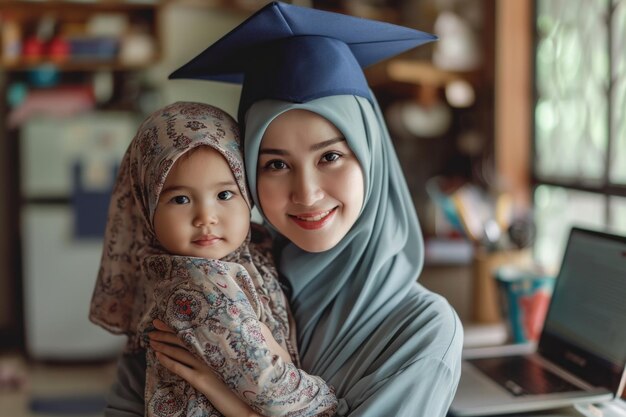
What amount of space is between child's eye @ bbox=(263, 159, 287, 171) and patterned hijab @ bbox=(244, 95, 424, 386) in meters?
0.03

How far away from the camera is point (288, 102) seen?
1180 mm

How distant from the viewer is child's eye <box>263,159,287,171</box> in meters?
1.22

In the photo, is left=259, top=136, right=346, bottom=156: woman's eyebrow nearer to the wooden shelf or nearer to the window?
the window

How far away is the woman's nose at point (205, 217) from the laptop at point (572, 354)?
659 mm

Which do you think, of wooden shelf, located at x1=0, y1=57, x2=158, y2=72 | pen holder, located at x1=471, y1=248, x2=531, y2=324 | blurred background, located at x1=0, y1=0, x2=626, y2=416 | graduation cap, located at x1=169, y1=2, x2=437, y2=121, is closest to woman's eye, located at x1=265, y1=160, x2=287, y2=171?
graduation cap, located at x1=169, y1=2, x2=437, y2=121

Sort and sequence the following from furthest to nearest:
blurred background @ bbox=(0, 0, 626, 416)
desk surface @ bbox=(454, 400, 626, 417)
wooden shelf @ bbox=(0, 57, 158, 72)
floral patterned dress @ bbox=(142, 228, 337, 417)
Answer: wooden shelf @ bbox=(0, 57, 158, 72) < blurred background @ bbox=(0, 0, 626, 416) < desk surface @ bbox=(454, 400, 626, 417) < floral patterned dress @ bbox=(142, 228, 337, 417)

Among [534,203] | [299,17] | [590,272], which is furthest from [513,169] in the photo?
[299,17]

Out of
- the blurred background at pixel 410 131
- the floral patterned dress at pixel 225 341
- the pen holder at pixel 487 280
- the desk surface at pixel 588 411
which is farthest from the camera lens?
the blurred background at pixel 410 131

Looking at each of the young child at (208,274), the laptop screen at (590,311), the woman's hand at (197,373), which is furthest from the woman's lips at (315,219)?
the laptop screen at (590,311)

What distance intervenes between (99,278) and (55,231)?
2.92 m

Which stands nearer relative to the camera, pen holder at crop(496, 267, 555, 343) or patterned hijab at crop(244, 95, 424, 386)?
patterned hijab at crop(244, 95, 424, 386)

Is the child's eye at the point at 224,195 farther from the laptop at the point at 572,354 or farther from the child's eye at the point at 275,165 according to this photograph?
the laptop at the point at 572,354

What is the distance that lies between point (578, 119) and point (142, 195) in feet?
7.19

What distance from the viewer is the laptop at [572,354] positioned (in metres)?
1.45
